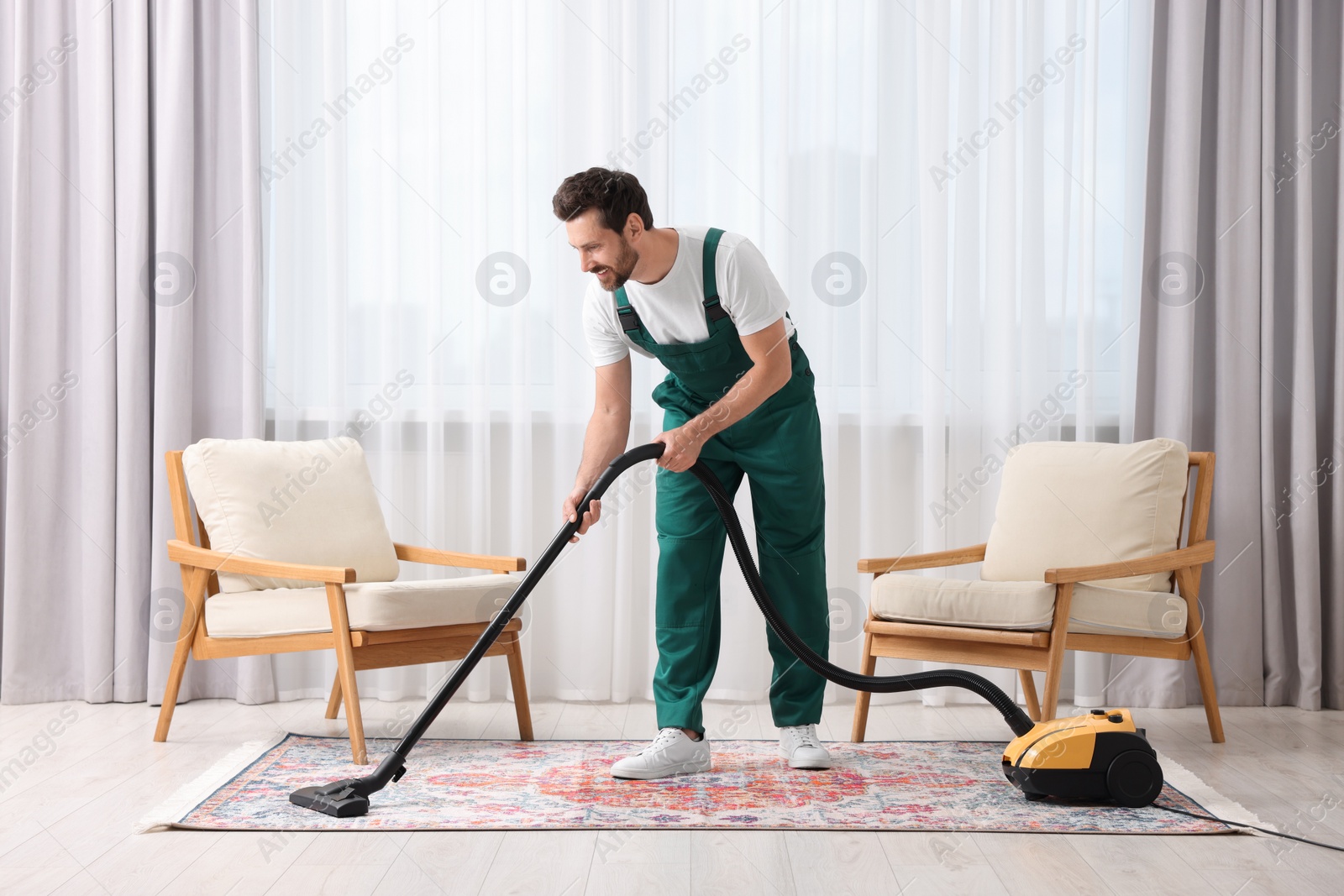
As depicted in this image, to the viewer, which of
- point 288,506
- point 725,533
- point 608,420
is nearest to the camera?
point 608,420

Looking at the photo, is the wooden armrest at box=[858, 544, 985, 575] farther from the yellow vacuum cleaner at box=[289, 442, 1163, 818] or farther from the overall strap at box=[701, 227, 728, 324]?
the overall strap at box=[701, 227, 728, 324]

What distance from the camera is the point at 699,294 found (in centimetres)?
228

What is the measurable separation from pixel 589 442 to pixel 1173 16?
2.16m

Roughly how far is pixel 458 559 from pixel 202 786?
843 millimetres

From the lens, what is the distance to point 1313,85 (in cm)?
326

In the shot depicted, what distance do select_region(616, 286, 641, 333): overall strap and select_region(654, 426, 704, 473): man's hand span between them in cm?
26

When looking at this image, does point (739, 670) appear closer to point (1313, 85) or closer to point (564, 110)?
point (564, 110)

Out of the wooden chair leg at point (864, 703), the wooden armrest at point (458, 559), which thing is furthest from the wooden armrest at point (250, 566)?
the wooden chair leg at point (864, 703)

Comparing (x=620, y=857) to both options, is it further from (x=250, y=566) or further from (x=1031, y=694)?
(x=1031, y=694)

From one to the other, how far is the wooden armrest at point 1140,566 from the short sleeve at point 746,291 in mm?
904

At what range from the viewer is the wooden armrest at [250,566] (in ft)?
8.15

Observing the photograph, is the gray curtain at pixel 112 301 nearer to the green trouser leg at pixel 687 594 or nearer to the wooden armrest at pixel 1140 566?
the green trouser leg at pixel 687 594

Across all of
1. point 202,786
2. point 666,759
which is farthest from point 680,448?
point 202,786

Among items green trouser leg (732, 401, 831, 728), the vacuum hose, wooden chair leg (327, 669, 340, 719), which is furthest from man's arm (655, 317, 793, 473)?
wooden chair leg (327, 669, 340, 719)
